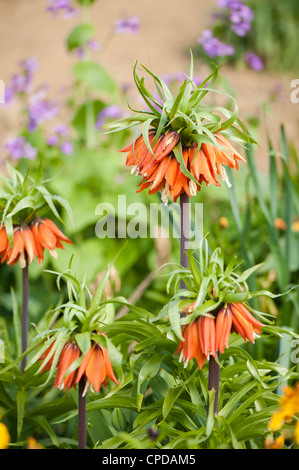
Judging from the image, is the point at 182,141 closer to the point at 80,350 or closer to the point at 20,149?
the point at 80,350

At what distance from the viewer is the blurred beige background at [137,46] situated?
16.3 feet

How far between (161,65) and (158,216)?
3381mm

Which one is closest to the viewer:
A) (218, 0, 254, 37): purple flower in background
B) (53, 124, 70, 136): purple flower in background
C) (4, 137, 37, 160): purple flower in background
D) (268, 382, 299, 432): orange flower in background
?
(268, 382, 299, 432): orange flower in background

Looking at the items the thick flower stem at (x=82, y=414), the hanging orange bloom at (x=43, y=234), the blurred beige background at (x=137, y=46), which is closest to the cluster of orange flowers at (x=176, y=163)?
the hanging orange bloom at (x=43, y=234)

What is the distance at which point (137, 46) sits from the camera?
248 inches

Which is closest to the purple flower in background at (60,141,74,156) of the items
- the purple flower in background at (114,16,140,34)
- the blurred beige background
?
the purple flower in background at (114,16,140,34)

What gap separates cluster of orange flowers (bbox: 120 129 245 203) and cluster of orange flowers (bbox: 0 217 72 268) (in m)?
0.28

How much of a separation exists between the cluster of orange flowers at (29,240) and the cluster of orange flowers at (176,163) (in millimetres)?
280

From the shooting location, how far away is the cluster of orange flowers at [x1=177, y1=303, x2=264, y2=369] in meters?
0.94

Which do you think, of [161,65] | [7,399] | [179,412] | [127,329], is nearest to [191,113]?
[127,329]

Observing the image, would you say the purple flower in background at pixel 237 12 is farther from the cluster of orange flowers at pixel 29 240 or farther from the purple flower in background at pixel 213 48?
the cluster of orange flowers at pixel 29 240

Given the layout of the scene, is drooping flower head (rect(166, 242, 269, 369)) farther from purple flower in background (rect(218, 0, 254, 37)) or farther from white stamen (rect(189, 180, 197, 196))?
purple flower in background (rect(218, 0, 254, 37))
